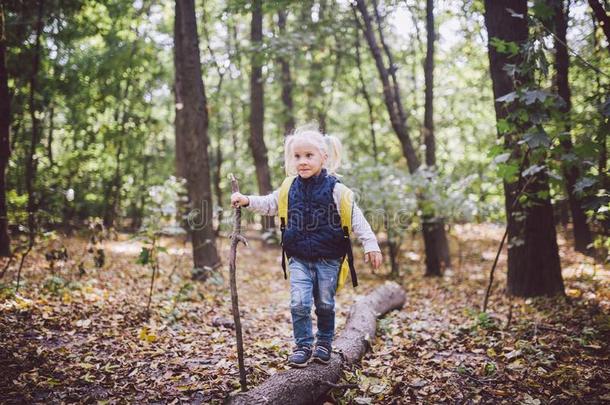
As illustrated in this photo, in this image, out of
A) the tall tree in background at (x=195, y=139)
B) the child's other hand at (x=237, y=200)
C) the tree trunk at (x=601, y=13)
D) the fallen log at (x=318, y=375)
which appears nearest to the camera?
the fallen log at (x=318, y=375)

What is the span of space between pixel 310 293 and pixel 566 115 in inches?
138

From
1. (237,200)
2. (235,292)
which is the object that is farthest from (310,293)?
(237,200)

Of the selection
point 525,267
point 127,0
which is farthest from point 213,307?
point 127,0

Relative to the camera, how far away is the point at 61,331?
4445mm

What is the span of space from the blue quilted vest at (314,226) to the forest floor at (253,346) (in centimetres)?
119

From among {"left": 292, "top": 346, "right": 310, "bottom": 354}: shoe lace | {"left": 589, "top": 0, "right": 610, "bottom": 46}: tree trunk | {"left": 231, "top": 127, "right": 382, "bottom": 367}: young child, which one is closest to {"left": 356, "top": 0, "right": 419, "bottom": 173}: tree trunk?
{"left": 589, "top": 0, "right": 610, "bottom": 46}: tree trunk

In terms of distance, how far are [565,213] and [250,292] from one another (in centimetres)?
1153

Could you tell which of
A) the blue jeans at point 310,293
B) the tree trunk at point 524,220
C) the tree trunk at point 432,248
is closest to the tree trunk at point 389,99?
the tree trunk at point 432,248

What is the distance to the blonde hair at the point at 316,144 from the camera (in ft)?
11.6

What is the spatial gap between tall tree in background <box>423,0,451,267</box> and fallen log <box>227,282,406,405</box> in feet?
16.1

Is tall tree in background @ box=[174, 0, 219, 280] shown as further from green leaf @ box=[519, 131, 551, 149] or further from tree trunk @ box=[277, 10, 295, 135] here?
tree trunk @ box=[277, 10, 295, 135]

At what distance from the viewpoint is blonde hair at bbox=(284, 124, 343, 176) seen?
139 inches

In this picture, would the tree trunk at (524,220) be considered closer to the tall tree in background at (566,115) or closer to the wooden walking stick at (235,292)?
the tall tree in background at (566,115)

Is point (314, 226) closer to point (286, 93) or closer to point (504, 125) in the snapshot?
point (504, 125)
